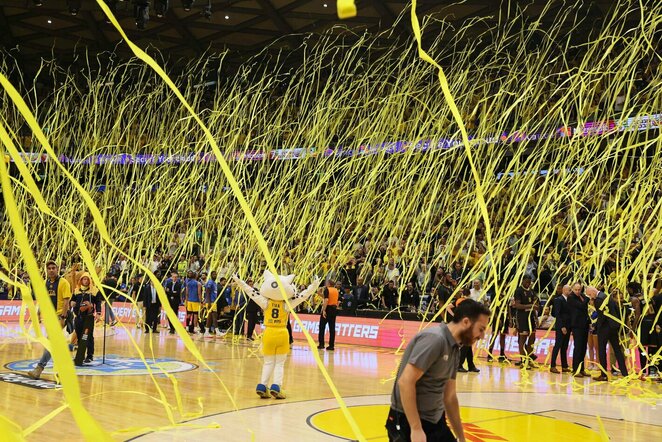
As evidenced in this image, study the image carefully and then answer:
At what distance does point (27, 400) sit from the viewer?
7438 millimetres

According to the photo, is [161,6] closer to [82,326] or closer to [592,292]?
[82,326]

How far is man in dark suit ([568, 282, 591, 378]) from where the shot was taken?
10.9 m

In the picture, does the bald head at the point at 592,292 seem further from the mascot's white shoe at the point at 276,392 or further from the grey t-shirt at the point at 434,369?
the grey t-shirt at the point at 434,369

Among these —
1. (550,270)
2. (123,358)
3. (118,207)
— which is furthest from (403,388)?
(118,207)

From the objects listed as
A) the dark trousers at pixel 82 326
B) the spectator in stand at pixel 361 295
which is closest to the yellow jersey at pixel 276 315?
A: the dark trousers at pixel 82 326

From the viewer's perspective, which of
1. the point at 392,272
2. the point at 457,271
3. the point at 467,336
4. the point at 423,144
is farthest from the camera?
the point at 392,272

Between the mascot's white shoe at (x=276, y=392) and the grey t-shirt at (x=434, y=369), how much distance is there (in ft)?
16.7

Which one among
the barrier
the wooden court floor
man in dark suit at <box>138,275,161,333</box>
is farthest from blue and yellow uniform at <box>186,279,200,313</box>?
the wooden court floor

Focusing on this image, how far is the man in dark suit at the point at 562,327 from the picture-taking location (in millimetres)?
A: 11094

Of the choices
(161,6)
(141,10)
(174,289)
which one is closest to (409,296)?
(174,289)

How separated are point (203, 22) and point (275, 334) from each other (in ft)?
57.9

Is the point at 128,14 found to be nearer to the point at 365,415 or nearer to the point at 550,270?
the point at 550,270

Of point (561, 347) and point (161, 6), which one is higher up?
point (161, 6)

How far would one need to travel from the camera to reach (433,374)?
3.20 meters
